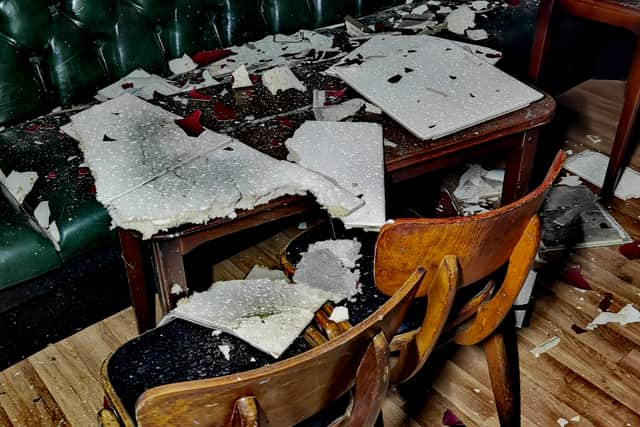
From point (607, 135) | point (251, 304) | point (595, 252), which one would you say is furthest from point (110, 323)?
point (607, 135)

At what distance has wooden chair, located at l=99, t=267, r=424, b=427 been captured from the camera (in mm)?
855

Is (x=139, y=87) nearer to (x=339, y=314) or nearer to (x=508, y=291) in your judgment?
(x=339, y=314)

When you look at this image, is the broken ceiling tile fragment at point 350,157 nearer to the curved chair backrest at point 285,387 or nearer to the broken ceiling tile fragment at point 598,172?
the curved chair backrest at point 285,387

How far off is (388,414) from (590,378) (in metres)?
0.55

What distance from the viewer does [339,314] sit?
136 centimetres

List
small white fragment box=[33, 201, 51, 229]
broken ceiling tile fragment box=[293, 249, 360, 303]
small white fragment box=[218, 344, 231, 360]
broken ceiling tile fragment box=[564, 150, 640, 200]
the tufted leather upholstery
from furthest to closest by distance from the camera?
broken ceiling tile fragment box=[564, 150, 640, 200] → the tufted leather upholstery → small white fragment box=[33, 201, 51, 229] → broken ceiling tile fragment box=[293, 249, 360, 303] → small white fragment box=[218, 344, 231, 360]

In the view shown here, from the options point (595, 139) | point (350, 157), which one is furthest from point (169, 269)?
point (595, 139)

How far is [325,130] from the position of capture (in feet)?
A: 5.05

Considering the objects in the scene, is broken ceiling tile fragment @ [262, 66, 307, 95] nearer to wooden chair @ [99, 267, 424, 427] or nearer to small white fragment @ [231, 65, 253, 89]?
small white fragment @ [231, 65, 253, 89]

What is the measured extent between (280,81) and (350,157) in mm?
404

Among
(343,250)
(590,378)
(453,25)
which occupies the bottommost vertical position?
(590,378)

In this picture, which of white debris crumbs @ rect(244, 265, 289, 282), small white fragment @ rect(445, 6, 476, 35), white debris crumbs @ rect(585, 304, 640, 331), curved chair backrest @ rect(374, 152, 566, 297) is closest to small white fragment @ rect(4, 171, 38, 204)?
white debris crumbs @ rect(244, 265, 289, 282)

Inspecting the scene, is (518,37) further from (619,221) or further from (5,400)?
(5,400)

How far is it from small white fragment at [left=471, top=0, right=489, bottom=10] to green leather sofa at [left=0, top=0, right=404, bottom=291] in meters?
0.52
